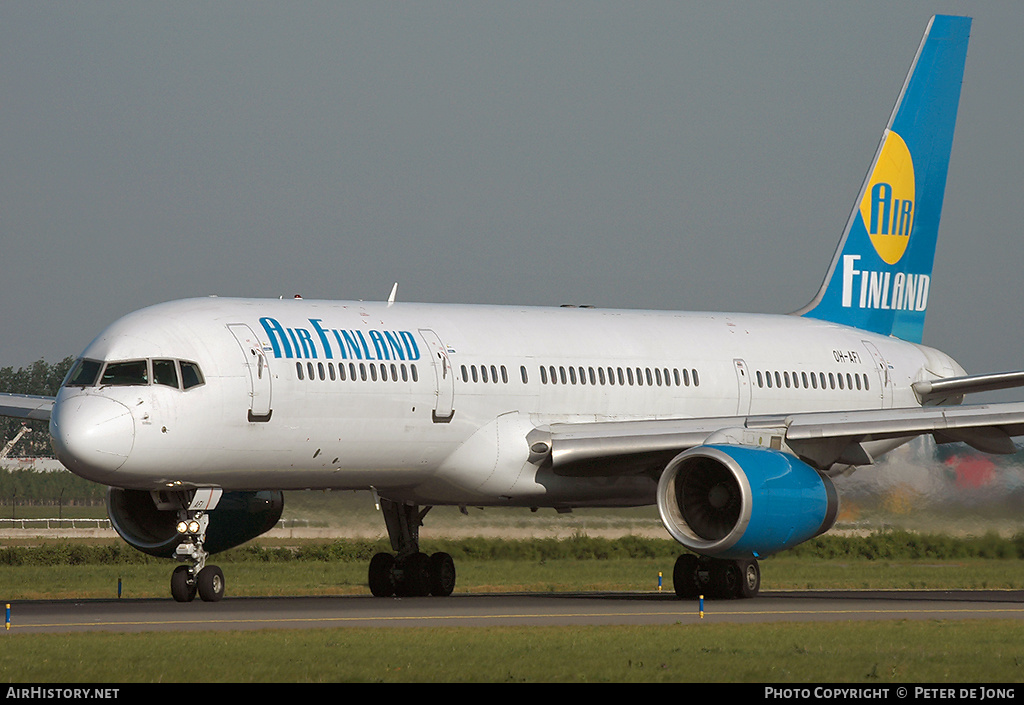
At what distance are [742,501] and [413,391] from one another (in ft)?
17.3

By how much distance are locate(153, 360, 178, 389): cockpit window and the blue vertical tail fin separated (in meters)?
16.0

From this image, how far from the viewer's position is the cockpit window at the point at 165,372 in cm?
2359

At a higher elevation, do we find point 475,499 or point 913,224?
point 913,224

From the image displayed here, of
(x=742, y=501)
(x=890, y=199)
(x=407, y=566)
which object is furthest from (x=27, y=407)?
(x=890, y=199)

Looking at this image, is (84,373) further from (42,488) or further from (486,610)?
(42,488)

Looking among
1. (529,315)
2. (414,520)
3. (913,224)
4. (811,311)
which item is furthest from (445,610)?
(913,224)

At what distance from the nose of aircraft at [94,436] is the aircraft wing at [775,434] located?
7171mm

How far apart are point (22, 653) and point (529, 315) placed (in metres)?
14.2

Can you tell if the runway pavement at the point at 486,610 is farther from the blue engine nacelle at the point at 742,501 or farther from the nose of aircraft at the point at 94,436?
the nose of aircraft at the point at 94,436

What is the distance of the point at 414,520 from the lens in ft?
96.8

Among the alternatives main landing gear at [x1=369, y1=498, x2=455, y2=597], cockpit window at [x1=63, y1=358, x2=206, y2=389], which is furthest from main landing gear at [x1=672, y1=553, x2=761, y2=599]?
cockpit window at [x1=63, y1=358, x2=206, y2=389]
